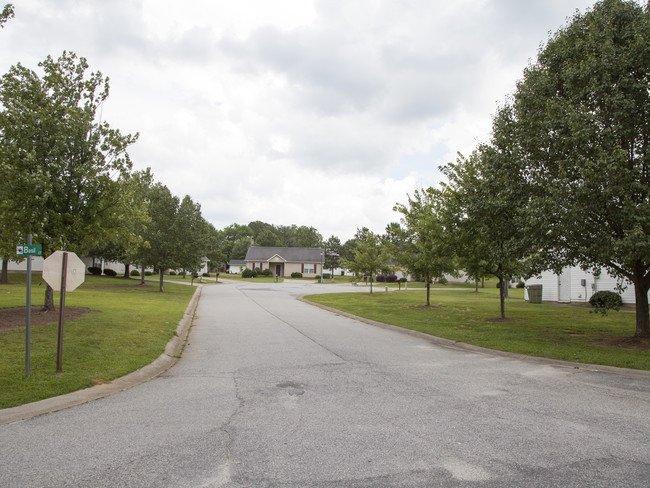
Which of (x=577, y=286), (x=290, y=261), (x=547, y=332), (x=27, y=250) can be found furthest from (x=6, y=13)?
(x=290, y=261)

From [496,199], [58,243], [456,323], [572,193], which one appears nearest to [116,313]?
[58,243]

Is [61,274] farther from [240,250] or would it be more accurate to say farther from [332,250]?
[240,250]

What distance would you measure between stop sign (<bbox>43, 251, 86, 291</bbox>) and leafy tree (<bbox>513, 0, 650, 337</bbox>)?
9607mm

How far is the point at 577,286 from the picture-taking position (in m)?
24.2

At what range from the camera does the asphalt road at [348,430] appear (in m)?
3.66

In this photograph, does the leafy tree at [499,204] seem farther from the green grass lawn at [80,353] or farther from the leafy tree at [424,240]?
the green grass lawn at [80,353]

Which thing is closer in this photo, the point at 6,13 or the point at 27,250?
the point at 27,250

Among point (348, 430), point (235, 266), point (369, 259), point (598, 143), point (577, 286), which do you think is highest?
point (598, 143)

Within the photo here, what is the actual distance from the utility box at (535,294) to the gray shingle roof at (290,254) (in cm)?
5142

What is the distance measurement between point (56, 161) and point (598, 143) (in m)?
14.4

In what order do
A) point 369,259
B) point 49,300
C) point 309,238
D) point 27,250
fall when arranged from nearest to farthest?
point 27,250 < point 49,300 < point 369,259 < point 309,238

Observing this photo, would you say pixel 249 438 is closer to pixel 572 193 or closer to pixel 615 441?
pixel 615 441

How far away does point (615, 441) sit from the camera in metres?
4.45

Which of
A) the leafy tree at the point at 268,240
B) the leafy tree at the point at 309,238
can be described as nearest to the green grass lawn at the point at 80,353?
the leafy tree at the point at 268,240
